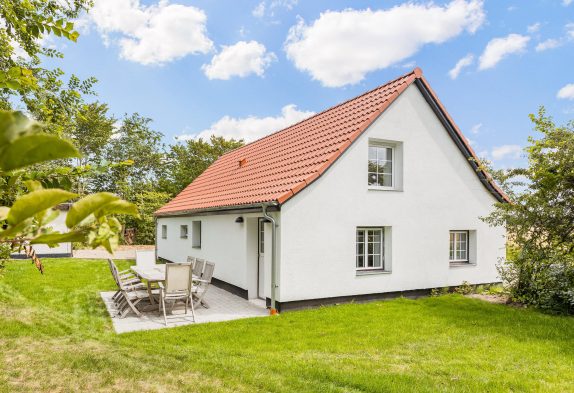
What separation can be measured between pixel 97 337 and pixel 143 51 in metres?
13.1

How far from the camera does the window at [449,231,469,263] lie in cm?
1279

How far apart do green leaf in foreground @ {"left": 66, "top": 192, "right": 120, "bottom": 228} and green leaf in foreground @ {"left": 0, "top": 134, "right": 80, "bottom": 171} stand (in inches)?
4.3

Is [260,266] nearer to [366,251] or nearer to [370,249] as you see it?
[366,251]

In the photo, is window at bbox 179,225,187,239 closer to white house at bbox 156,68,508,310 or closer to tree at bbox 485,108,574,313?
white house at bbox 156,68,508,310

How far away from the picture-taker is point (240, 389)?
4.73 metres

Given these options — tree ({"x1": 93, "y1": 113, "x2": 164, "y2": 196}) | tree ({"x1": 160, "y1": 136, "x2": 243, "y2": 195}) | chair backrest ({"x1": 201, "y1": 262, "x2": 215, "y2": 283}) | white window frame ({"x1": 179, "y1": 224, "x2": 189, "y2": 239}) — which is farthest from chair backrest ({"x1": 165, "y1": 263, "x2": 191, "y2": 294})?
tree ({"x1": 93, "y1": 113, "x2": 164, "y2": 196})

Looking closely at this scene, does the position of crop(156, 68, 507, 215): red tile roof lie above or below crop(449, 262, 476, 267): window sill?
above

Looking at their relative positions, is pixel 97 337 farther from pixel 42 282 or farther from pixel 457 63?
pixel 457 63

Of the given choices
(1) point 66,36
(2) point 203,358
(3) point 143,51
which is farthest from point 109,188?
(1) point 66,36

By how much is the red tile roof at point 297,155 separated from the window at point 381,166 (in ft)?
3.45

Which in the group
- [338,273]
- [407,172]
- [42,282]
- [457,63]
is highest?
[457,63]

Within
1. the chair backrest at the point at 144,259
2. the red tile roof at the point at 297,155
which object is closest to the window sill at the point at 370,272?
the red tile roof at the point at 297,155

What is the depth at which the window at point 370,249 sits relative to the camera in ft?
36.1

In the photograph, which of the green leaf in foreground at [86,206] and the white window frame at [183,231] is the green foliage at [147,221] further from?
the green leaf in foreground at [86,206]
